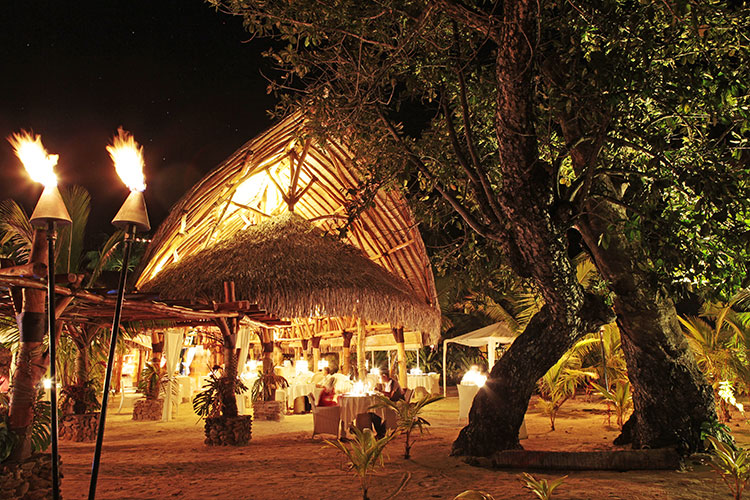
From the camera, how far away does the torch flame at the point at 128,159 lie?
2850 mm

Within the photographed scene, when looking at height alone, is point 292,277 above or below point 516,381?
above

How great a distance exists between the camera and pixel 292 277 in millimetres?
8805

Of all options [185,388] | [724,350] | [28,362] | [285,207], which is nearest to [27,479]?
[28,362]

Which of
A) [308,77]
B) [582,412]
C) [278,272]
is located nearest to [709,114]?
[308,77]

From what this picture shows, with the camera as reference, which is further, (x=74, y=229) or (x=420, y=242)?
(x=420, y=242)

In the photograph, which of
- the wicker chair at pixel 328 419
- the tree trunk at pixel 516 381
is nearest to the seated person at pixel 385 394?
the wicker chair at pixel 328 419

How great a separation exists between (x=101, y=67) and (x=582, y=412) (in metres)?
12.3

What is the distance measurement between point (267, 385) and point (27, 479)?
21.4 ft

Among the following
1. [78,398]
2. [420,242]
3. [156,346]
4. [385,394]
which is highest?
[420,242]

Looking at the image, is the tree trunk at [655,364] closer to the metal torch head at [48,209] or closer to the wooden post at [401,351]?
the metal torch head at [48,209]

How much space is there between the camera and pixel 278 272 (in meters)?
8.86

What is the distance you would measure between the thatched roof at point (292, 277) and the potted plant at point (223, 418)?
1337 millimetres

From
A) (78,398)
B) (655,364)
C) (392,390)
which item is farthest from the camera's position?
(392,390)

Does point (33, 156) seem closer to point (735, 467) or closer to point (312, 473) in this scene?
point (312, 473)
